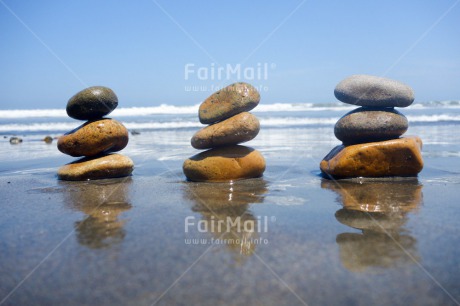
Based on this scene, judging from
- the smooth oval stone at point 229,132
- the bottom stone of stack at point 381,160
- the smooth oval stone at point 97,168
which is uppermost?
the smooth oval stone at point 229,132

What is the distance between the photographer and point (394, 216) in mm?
4344

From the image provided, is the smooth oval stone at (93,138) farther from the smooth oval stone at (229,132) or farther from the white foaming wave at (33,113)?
the white foaming wave at (33,113)

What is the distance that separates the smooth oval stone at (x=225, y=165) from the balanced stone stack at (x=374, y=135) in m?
1.28

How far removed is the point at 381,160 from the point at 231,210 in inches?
123

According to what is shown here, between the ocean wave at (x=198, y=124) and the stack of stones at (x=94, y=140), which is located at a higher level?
the stack of stones at (x=94, y=140)

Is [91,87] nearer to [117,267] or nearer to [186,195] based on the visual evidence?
[186,195]

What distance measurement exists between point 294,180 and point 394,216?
248cm

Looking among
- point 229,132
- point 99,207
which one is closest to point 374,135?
point 229,132

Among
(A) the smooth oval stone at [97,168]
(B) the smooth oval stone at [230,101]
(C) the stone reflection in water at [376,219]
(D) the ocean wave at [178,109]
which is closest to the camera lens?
(C) the stone reflection in water at [376,219]

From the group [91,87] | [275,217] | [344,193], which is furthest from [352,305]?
[91,87]

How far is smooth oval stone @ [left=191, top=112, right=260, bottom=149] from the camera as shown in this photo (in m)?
6.86

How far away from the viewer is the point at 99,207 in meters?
5.01

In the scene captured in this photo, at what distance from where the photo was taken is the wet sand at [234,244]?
2711 millimetres

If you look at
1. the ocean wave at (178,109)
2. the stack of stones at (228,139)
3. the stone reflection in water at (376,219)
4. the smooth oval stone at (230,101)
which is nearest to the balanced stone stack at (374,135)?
the stone reflection in water at (376,219)
